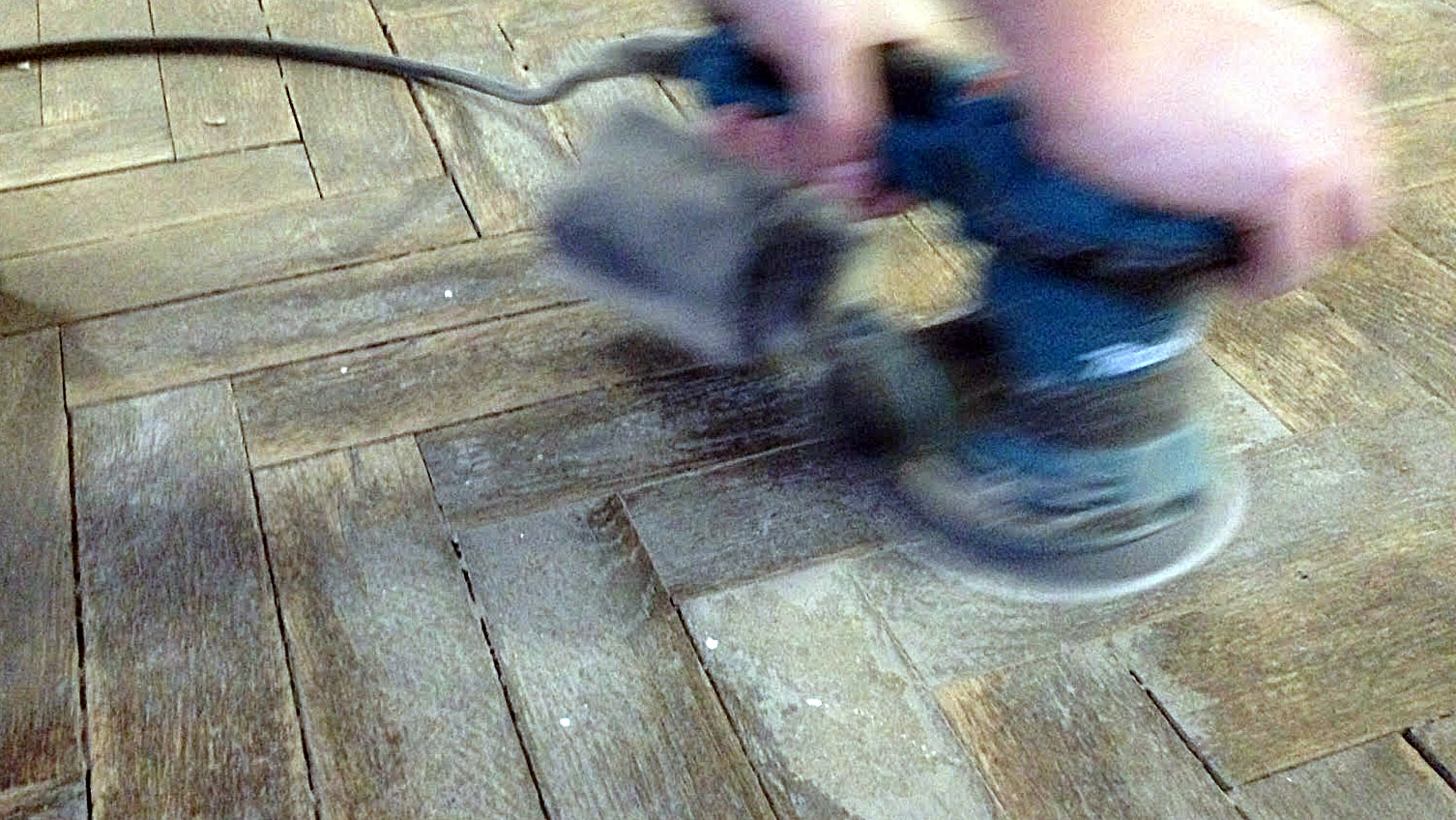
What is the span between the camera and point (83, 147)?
0.94 meters

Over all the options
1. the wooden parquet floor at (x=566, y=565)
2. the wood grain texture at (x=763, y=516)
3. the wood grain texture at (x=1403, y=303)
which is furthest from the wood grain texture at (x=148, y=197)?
the wood grain texture at (x=1403, y=303)

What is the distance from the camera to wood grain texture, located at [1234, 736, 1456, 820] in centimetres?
52

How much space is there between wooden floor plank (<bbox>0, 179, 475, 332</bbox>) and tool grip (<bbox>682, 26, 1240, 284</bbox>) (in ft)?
0.95

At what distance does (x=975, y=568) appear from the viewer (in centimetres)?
61

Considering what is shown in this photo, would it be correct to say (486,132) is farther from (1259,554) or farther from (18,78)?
(1259,554)

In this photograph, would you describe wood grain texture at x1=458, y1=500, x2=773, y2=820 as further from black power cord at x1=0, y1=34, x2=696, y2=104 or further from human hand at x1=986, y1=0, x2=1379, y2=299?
black power cord at x1=0, y1=34, x2=696, y2=104

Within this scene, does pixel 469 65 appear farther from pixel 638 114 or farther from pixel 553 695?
pixel 553 695

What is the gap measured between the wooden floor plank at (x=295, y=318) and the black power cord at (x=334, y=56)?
17 cm

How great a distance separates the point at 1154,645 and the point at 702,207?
295 mm

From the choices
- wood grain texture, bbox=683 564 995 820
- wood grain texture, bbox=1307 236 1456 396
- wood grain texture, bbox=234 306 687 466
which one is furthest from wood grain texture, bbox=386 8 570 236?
wood grain texture, bbox=1307 236 1456 396

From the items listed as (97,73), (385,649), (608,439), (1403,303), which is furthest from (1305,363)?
(97,73)

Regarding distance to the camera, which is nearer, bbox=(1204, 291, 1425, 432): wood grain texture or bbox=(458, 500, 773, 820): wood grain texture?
bbox=(458, 500, 773, 820): wood grain texture

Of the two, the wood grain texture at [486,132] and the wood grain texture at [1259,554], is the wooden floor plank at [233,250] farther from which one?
the wood grain texture at [1259,554]

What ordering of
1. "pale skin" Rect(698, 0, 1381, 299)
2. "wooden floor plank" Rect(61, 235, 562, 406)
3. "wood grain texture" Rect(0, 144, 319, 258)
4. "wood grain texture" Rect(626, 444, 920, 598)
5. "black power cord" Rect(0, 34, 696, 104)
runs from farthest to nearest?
"black power cord" Rect(0, 34, 696, 104), "wood grain texture" Rect(0, 144, 319, 258), "wooden floor plank" Rect(61, 235, 562, 406), "wood grain texture" Rect(626, 444, 920, 598), "pale skin" Rect(698, 0, 1381, 299)
